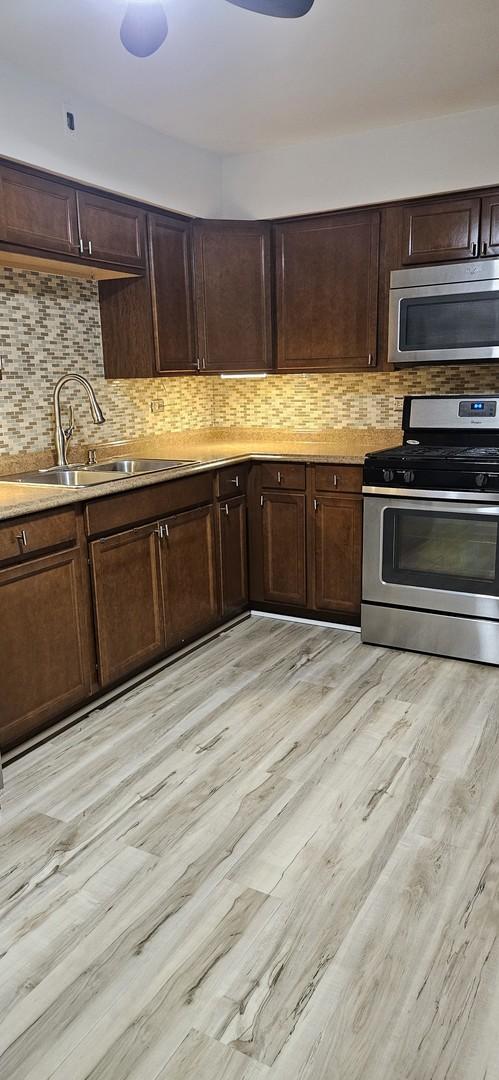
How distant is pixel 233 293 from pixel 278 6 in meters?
2.21

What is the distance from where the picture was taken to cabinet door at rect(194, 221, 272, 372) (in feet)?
12.7

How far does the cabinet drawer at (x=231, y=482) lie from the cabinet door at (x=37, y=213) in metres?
1.23

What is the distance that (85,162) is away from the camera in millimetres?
3041

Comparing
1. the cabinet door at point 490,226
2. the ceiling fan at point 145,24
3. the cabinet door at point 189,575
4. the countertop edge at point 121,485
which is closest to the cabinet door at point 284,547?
the countertop edge at point 121,485

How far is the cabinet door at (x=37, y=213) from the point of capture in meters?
2.69

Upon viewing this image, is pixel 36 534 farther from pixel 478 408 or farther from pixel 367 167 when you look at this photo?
pixel 367 167

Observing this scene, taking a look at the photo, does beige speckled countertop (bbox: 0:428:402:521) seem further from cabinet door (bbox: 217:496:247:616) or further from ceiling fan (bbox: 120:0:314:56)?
ceiling fan (bbox: 120:0:314:56)

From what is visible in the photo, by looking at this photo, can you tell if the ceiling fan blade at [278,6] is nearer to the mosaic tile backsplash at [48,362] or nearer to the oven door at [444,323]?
the mosaic tile backsplash at [48,362]

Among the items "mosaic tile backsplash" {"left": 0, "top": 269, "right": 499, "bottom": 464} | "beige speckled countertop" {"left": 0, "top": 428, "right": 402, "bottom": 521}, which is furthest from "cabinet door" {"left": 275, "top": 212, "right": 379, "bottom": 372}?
"beige speckled countertop" {"left": 0, "top": 428, "right": 402, "bottom": 521}

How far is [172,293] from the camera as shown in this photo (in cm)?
369

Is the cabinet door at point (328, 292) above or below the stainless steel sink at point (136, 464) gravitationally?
above

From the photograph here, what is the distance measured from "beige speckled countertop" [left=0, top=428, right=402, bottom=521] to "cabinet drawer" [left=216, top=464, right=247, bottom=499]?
0.21 ft

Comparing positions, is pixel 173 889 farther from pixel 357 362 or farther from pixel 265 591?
pixel 357 362

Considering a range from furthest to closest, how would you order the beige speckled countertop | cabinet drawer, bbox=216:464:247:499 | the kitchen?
1. cabinet drawer, bbox=216:464:247:499
2. the beige speckled countertop
3. the kitchen
